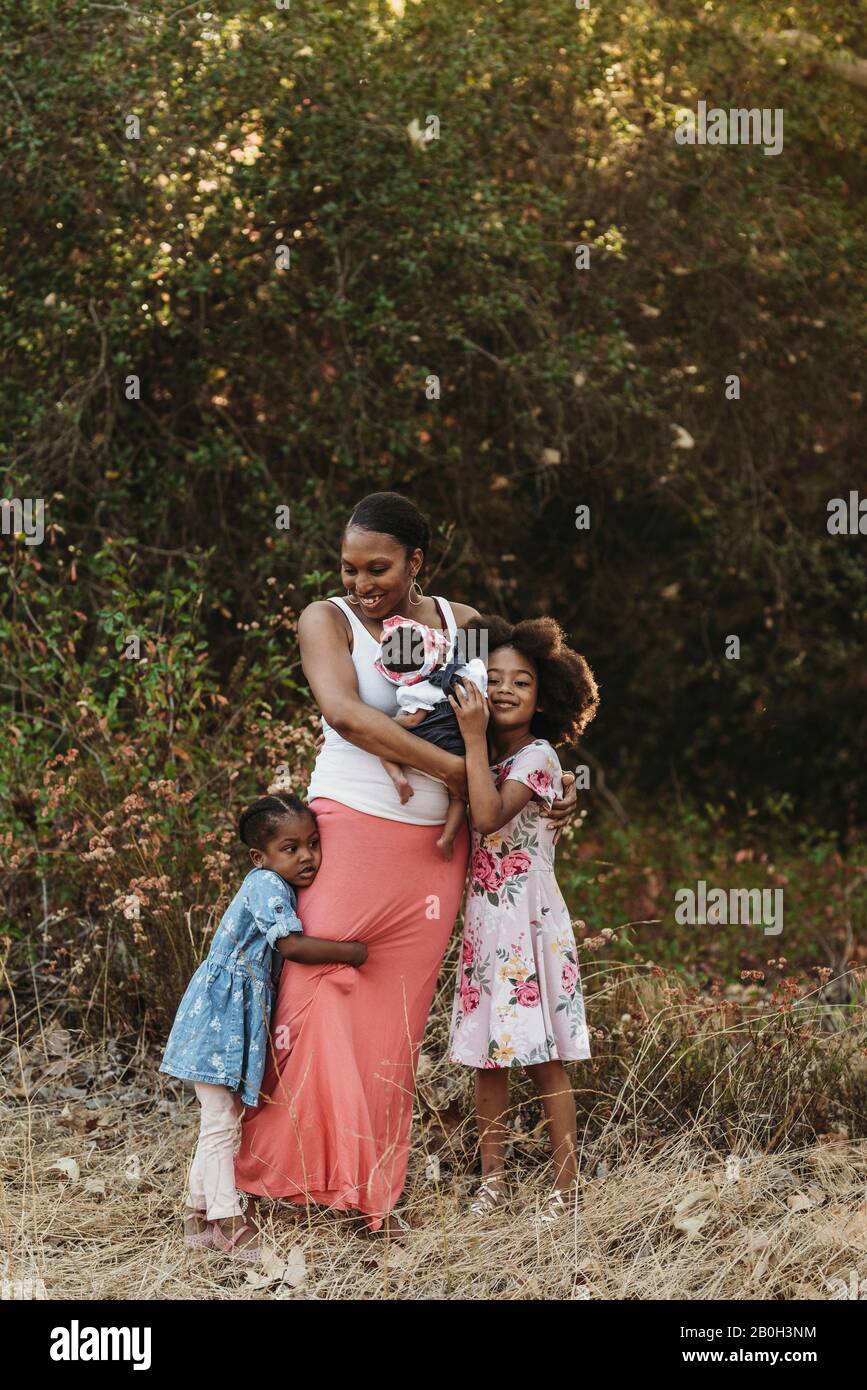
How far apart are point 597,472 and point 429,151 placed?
6.36 ft

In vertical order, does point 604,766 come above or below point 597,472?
below

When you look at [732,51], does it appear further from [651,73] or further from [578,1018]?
[578,1018]

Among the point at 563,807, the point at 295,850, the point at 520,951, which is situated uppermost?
the point at 563,807

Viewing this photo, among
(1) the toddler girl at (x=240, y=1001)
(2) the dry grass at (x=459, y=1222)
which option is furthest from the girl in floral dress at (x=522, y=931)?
(1) the toddler girl at (x=240, y=1001)

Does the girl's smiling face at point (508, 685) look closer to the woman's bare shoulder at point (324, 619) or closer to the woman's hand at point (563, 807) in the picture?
the woman's hand at point (563, 807)

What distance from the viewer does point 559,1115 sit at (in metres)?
3.71

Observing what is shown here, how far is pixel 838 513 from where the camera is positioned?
7.90 metres

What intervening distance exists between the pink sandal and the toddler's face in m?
0.83

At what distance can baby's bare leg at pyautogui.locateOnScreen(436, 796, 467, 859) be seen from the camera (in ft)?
11.5

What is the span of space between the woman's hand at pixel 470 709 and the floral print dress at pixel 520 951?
Answer: 0.81 feet

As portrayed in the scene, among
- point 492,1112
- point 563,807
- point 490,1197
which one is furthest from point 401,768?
point 490,1197

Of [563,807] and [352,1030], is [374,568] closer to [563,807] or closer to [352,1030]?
[563,807]

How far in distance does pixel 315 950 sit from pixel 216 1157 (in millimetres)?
547

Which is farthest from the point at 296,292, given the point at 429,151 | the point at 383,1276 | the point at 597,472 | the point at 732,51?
the point at 383,1276
